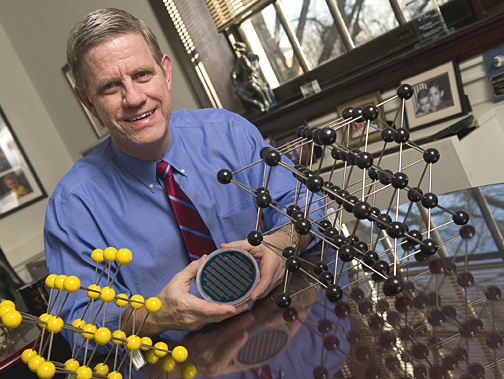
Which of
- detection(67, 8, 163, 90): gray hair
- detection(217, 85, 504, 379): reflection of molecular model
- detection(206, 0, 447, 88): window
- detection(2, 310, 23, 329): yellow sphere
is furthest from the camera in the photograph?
detection(206, 0, 447, 88): window

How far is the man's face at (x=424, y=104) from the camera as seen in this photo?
261cm

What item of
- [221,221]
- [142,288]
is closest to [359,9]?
[221,221]

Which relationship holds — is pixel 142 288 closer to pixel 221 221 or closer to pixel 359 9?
pixel 221 221

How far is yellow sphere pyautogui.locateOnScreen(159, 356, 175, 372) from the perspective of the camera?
3.04ft

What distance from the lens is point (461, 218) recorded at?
1076 mm

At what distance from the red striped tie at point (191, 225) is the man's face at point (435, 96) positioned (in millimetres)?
1543

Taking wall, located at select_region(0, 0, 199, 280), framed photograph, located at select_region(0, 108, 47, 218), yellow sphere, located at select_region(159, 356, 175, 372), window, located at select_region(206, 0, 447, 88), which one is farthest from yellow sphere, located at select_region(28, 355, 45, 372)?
framed photograph, located at select_region(0, 108, 47, 218)

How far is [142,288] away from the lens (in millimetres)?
1508

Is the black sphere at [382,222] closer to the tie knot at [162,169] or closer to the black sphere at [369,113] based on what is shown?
the black sphere at [369,113]

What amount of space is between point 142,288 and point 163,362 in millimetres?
577

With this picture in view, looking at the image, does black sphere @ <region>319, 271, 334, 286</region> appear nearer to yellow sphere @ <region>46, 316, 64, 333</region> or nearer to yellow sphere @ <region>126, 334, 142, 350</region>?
yellow sphere @ <region>126, 334, 142, 350</region>

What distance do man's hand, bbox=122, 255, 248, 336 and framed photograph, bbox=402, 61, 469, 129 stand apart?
Answer: 1801 millimetres

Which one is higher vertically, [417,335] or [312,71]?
[312,71]

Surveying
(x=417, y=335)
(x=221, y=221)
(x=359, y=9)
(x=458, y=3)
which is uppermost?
(x=359, y=9)
